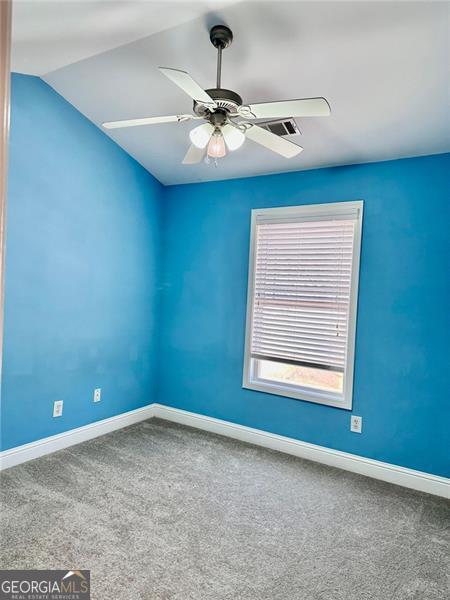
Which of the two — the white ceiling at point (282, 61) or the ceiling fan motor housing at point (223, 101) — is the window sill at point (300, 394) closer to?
the white ceiling at point (282, 61)

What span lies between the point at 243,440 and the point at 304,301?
1.37 m

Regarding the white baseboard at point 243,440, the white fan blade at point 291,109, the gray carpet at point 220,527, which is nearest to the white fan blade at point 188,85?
the white fan blade at point 291,109

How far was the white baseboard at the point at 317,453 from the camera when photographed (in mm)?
2627

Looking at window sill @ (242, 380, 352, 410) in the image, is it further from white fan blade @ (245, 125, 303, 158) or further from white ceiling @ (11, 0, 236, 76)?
white ceiling @ (11, 0, 236, 76)

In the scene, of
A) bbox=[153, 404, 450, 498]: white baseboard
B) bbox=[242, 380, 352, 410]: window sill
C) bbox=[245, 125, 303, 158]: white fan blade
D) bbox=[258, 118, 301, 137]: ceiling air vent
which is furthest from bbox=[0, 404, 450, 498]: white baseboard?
bbox=[258, 118, 301, 137]: ceiling air vent

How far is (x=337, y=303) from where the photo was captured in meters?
2.99

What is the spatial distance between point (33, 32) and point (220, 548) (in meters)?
2.92

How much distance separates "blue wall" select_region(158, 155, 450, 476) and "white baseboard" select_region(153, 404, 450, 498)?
57 mm

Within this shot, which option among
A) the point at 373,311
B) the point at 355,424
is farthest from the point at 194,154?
the point at 355,424

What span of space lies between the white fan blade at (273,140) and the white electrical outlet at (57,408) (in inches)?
95.8

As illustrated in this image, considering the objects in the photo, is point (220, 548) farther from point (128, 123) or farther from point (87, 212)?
point (87, 212)

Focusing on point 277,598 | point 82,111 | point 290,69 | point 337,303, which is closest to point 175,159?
point 82,111

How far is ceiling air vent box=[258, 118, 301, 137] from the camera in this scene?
2355mm

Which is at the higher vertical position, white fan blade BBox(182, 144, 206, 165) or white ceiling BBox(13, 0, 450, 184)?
white ceiling BBox(13, 0, 450, 184)
